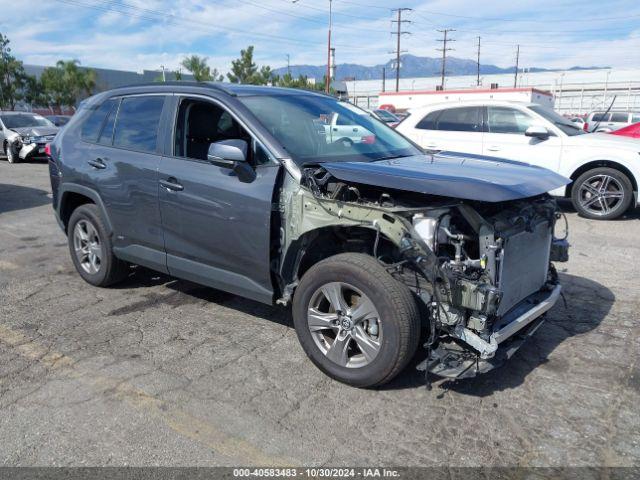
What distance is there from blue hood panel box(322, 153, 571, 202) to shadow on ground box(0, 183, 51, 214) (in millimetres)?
8104

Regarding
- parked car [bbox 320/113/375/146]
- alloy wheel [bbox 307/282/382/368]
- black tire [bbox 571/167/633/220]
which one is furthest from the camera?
black tire [bbox 571/167/633/220]

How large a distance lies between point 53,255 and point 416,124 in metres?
6.45

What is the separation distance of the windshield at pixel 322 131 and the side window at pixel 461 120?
4.97m

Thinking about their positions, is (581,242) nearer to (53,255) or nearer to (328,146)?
(328,146)

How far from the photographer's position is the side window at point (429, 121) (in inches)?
384

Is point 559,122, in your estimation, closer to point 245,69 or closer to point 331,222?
point 331,222

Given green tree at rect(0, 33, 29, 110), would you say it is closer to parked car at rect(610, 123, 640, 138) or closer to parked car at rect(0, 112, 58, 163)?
parked car at rect(0, 112, 58, 163)

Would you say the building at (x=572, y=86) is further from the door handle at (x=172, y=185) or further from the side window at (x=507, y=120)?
the door handle at (x=172, y=185)

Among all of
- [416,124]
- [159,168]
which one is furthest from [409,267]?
[416,124]

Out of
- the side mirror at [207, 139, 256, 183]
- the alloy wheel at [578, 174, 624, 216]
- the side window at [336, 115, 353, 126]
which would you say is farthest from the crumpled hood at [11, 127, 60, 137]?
the side mirror at [207, 139, 256, 183]

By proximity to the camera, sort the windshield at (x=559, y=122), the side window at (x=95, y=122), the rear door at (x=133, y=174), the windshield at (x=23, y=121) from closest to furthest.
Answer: the rear door at (x=133, y=174)
the side window at (x=95, y=122)
the windshield at (x=559, y=122)
the windshield at (x=23, y=121)

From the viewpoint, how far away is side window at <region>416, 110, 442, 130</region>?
9766 mm

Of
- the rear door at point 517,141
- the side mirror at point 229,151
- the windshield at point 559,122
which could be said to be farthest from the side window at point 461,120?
the side mirror at point 229,151

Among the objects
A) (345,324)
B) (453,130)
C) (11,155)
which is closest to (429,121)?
(453,130)
